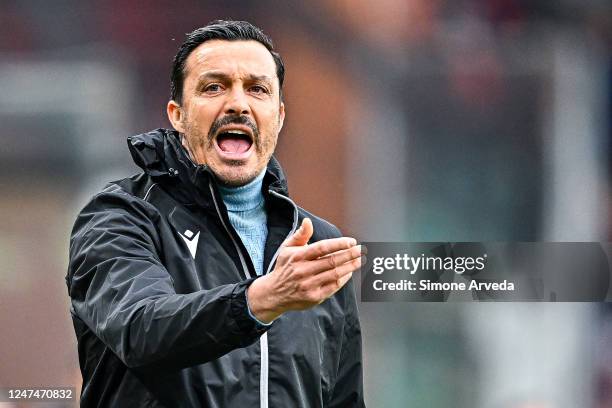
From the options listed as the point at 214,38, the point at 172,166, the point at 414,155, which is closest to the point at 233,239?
the point at 172,166

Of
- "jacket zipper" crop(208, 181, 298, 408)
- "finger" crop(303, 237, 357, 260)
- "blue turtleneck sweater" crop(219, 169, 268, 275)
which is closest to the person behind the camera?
"finger" crop(303, 237, 357, 260)

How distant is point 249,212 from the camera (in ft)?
5.79

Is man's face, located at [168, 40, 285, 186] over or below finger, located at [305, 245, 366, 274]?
over

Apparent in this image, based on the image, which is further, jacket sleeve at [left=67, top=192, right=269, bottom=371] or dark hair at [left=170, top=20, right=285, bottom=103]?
dark hair at [left=170, top=20, right=285, bottom=103]

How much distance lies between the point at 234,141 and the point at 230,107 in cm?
6

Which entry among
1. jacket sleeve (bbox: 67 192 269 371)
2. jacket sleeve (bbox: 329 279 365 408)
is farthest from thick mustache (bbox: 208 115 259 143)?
jacket sleeve (bbox: 329 279 365 408)

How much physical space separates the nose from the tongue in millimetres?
49

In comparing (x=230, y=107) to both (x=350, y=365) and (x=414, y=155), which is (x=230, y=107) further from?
(x=414, y=155)

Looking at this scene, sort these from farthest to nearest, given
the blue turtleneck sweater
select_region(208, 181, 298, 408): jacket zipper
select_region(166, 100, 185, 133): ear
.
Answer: select_region(166, 100, 185, 133): ear
the blue turtleneck sweater
select_region(208, 181, 298, 408): jacket zipper

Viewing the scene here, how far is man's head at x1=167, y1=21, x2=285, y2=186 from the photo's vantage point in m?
1.76

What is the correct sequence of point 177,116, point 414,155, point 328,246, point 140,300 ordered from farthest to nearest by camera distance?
point 414,155 → point 177,116 → point 140,300 → point 328,246

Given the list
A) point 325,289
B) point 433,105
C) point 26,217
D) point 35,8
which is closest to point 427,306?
point 433,105

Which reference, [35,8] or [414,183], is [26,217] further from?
[414,183]

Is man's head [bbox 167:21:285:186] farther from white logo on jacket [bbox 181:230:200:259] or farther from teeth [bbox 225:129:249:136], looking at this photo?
white logo on jacket [bbox 181:230:200:259]
